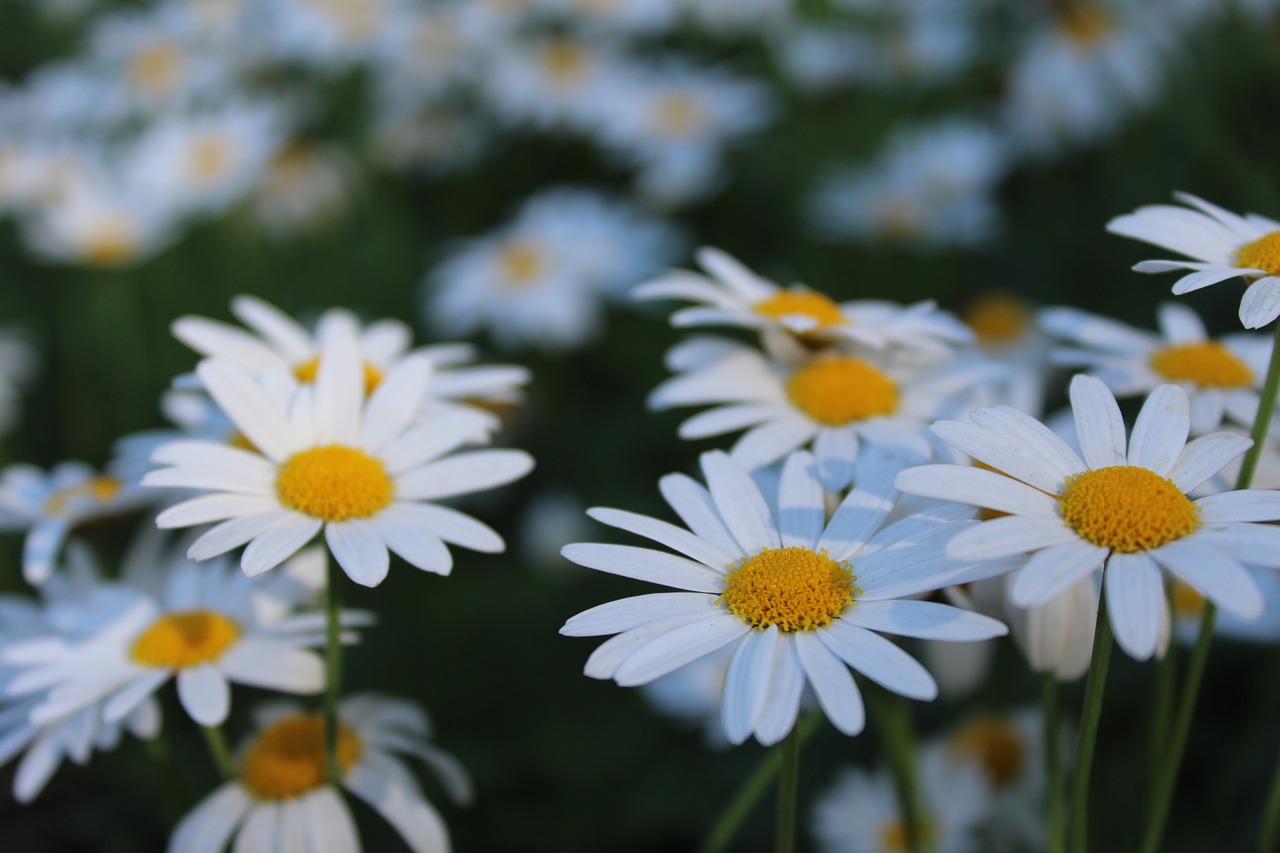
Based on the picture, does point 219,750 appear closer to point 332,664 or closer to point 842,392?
point 332,664

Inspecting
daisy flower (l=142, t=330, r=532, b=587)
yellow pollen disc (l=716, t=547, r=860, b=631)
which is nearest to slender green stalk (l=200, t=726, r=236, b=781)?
daisy flower (l=142, t=330, r=532, b=587)

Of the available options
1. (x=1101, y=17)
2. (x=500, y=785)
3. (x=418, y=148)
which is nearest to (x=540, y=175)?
(x=418, y=148)

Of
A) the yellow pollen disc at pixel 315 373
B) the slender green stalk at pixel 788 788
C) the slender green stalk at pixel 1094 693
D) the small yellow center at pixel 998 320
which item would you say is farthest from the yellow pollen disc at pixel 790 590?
the small yellow center at pixel 998 320

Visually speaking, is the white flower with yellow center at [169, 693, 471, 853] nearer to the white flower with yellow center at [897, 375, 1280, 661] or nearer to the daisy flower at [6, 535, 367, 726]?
the daisy flower at [6, 535, 367, 726]

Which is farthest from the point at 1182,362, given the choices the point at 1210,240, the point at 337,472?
the point at 337,472

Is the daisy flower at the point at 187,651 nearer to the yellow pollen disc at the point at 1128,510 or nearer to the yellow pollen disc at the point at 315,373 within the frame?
the yellow pollen disc at the point at 315,373

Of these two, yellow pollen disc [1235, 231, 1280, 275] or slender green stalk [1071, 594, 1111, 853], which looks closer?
slender green stalk [1071, 594, 1111, 853]
